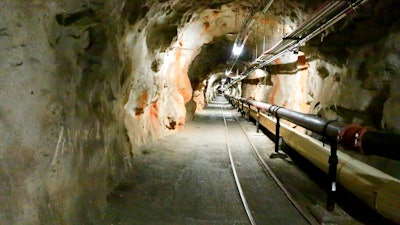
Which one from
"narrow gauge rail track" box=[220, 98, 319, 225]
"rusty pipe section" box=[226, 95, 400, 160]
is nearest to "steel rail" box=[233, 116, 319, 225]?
"narrow gauge rail track" box=[220, 98, 319, 225]

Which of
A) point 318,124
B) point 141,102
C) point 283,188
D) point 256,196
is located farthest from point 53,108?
point 141,102

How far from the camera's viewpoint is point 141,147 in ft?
33.0

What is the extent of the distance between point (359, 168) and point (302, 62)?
998 centimetres

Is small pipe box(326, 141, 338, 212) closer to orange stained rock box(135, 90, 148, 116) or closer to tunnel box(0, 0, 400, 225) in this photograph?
tunnel box(0, 0, 400, 225)

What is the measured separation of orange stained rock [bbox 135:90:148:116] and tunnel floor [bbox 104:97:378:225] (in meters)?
1.14

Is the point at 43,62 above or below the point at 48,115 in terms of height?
above

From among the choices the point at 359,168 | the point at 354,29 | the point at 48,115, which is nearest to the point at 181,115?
the point at 354,29

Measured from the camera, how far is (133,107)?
32.3 ft

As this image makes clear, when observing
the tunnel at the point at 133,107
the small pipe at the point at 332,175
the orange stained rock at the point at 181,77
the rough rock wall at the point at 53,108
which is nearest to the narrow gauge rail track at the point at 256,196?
the tunnel at the point at 133,107

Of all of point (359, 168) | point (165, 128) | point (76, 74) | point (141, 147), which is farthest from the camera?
point (165, 128)

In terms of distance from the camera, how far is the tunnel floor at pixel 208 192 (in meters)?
5.04

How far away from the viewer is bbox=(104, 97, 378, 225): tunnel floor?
16.5ft

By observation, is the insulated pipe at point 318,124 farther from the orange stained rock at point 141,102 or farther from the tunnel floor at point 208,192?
the orange stained rock at point 141,102

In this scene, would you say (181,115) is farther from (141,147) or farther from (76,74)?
(76,74)
